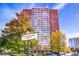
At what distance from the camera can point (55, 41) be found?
4.53 ft

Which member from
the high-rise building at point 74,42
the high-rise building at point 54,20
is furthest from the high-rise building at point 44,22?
the high-rise building at point 74,42

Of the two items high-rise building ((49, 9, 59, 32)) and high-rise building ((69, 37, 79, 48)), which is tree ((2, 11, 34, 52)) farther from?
high-rise building ((69, 37, 79, 48))

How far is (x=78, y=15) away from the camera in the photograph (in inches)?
54.9

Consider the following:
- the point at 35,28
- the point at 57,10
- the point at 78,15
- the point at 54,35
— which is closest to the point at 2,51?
the point at 35,28

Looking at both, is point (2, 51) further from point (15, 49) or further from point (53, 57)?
point (53, 57)

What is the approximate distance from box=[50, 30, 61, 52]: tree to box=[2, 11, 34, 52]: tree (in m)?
0.16

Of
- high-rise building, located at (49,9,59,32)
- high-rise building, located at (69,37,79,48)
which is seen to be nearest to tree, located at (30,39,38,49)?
high-rise building, located at (49,9,59,32)

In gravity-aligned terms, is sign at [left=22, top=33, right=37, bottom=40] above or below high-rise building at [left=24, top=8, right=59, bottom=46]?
below

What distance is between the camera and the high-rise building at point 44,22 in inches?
54.4

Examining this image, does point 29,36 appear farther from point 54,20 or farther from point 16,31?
point 54,20

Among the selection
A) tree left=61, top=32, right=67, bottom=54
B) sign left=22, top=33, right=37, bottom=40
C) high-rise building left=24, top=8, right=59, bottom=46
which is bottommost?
tree left=61, top=32, right=67, bottom=54

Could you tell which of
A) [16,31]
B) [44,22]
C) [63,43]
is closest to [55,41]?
[63,43]

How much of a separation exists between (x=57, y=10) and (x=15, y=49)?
42cm

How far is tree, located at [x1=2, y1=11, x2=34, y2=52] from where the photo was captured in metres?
1.38
